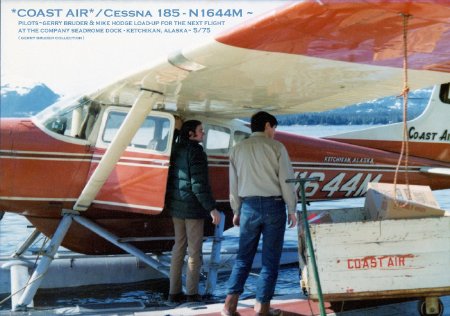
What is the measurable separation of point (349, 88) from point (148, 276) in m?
3.37

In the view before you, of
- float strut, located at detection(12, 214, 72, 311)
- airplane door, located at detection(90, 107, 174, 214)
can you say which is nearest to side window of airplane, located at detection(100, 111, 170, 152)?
airplane door, located at detection(90, 107, 174, 214)

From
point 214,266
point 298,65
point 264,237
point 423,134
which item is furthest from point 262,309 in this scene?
point 423,134

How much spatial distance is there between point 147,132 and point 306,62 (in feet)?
7.44

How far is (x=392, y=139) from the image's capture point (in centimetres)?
795

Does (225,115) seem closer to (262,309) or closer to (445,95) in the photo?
(262,309)

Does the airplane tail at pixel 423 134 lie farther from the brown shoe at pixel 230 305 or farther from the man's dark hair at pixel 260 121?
the brown shoe at pixel 230 305

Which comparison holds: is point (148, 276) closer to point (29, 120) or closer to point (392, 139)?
point (29, 120)

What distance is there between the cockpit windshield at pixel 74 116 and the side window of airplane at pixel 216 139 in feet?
4.16

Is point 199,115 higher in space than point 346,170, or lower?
higher

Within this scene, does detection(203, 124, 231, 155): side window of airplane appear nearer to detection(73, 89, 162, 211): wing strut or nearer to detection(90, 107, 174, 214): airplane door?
detection(90, 107, 174, 214): airplane door

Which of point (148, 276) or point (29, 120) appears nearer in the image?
point (29, 120)

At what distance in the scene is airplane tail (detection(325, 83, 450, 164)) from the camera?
7949 mm

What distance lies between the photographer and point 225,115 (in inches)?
253

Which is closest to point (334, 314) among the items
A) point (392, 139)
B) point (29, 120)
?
point (29, 120)
